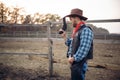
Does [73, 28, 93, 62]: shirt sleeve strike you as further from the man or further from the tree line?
the tree line

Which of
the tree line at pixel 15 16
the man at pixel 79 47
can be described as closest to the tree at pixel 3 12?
the tree line at pixel 15 16

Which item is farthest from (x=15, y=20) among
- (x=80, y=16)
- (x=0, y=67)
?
(x=80, y=16)

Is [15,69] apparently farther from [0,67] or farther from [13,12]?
[13,12]

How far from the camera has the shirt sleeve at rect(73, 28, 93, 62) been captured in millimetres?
2654

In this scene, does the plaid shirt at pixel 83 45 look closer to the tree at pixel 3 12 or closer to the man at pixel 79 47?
the man at pixel 79 47

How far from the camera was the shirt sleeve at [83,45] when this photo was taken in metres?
2.65

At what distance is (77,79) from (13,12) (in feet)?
166

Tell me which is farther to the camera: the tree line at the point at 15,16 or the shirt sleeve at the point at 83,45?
the tree line at the point at 15,16

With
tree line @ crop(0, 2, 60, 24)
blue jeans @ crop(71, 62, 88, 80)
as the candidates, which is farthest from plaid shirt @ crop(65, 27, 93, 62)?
tree line @ crop(0, 2, 60, 24)

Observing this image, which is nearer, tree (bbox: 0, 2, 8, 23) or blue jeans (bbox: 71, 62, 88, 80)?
blue jeans (bbox: 71, 62, 88, 80)

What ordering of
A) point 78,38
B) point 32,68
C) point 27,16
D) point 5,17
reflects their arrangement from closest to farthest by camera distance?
1. point 78,38
2. point 32,68
3. point 5,17
4. point 27,16

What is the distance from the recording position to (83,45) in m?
2.66

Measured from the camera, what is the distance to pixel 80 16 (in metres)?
→ 2.94

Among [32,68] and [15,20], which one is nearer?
[32,68]
